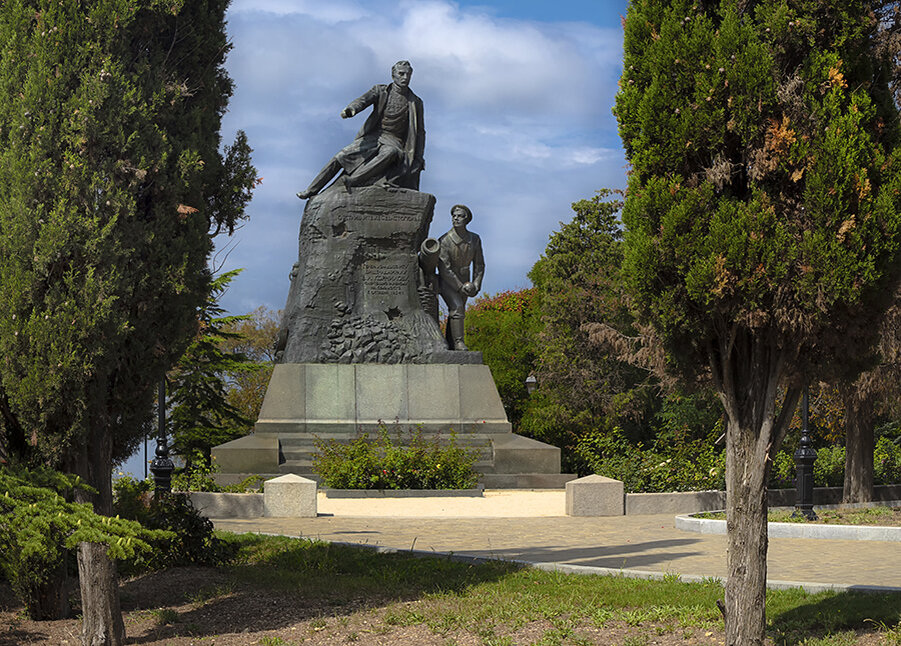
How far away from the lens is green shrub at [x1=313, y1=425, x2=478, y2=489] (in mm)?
18077

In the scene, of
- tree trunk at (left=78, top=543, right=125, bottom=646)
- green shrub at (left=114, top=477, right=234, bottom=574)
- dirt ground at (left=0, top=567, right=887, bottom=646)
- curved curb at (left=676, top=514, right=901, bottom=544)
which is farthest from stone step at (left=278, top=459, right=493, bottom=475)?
tree trunk at (left=78, top=543, right=125, bottom=646)

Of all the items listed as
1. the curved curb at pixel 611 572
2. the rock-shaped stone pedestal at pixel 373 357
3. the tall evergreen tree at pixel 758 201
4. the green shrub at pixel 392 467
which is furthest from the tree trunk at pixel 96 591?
the rock-shaped stone pedestal at pixel 373 357

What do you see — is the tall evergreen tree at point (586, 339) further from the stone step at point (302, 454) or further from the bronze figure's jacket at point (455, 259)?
the stone step at point (302, 454)

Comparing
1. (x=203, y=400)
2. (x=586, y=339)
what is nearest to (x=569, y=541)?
(x=203, y=400)

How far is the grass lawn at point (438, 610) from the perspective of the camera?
22.1 feet

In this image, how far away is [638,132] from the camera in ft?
20.7

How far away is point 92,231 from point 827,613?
567cm

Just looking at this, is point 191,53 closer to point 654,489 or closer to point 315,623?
→ point 315,623

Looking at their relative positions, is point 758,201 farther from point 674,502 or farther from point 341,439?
point 341,439

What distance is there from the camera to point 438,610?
295 inches

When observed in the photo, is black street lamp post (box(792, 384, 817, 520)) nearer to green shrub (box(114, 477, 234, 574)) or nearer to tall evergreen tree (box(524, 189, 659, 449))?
green shrub (box(114, 477, 234, 574))

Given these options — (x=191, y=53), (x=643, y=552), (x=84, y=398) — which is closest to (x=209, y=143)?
(x=191, y=53)

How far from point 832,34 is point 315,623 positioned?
515 cm

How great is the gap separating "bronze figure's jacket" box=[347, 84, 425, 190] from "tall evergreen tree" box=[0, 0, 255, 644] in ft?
52.9
